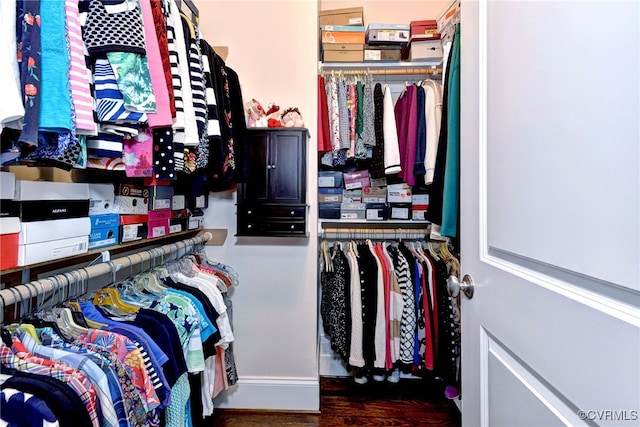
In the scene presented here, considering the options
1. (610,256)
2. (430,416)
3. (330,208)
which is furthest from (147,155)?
(430,416)

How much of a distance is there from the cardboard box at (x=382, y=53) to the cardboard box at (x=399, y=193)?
0.78 m

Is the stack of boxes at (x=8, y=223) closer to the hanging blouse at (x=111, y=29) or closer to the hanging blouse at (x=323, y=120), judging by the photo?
the hanging blouse at (x=111, y=29)

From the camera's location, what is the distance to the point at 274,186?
183 centimetres

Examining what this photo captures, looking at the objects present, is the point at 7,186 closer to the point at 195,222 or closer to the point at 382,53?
the point at 195,222

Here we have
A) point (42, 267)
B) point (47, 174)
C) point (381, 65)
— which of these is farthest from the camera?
point (381, 65)

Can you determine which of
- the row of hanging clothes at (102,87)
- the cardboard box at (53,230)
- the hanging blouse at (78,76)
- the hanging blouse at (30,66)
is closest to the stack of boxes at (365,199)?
the row of hanging clothes at (102,87)

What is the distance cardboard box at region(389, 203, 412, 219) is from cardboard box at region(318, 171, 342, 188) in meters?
0.38

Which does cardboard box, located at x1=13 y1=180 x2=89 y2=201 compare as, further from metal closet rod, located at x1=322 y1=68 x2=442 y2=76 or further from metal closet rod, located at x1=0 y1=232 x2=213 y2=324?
metal closet rod, located at x1=322 y1=68 x2=442 y2=76

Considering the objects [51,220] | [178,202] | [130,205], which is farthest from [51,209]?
[178,202]

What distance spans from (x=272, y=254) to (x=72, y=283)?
1.08 m

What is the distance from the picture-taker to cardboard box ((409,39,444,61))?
6.70 ft

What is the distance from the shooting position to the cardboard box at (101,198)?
1.10 m

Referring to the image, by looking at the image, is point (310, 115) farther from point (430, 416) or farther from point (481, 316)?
point (430, 416)

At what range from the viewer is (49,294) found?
41.9 inches
